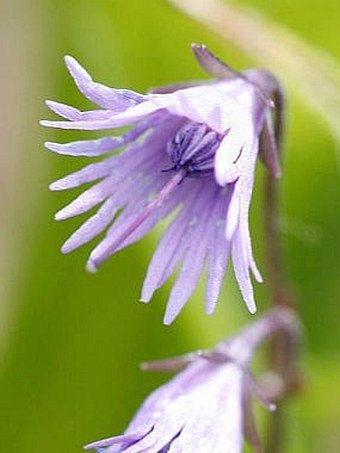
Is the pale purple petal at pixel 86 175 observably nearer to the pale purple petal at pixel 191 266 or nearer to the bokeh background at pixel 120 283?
the pale purple petal at pixel 191 266

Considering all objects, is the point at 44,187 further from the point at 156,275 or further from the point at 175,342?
the point at 156,275

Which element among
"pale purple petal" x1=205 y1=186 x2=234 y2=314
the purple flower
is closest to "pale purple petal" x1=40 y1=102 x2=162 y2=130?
the purple flower

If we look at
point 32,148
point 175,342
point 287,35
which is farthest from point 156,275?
point 32,148

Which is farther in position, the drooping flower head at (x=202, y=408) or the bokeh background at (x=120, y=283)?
the bokeh background at (x=120, y=283)

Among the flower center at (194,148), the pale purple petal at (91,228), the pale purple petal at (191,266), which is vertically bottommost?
the pale purple petal at (191,266)

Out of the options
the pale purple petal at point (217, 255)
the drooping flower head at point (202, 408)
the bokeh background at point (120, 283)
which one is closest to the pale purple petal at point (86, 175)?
the pale purple petal at point (217, 255)

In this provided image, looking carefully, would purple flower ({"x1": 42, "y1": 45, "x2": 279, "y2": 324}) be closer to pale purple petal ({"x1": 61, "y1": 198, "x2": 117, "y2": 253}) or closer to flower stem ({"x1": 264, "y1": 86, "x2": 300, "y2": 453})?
pale purple petal ({"x1": 61, "y1": 198, "x2": 117, "y2": 253})

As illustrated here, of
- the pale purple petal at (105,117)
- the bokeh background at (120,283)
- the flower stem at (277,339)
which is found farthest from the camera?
the bokeh background at (120,283)

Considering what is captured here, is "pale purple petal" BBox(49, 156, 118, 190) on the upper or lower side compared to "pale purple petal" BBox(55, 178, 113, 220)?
upper
